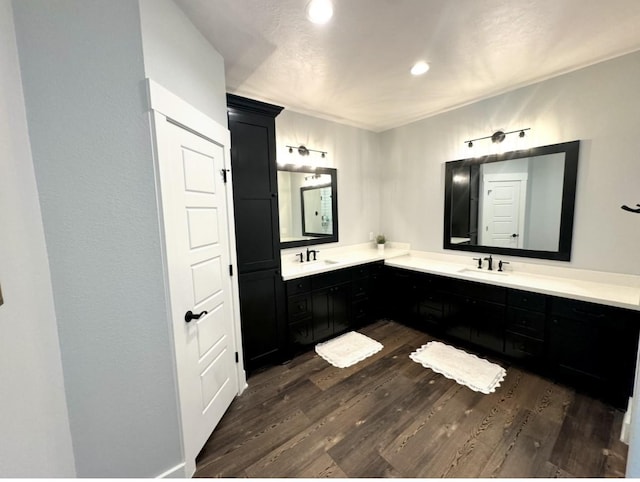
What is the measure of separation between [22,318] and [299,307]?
200 cm

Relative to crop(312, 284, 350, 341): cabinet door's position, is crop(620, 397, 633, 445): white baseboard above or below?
below

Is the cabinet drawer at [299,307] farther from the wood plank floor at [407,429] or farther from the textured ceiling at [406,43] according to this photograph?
the textured ceiling at [406,43]

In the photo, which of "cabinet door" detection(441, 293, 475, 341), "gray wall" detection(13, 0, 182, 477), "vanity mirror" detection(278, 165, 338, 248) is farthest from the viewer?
"vanity mirror" detection(278, 165, 338, 248)

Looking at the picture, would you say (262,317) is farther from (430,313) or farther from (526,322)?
(526,322)

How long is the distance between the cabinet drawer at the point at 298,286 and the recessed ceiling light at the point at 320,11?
2.13m

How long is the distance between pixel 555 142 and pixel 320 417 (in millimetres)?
3339

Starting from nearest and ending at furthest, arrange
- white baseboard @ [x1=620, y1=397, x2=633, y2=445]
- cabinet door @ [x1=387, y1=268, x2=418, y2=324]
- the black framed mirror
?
white baseboard @ [x1=620, y1=397, x2=633, y2=445] < the black framed mirror < cabinet door @ [x1=387, y1=268, x2=418, y2=324]

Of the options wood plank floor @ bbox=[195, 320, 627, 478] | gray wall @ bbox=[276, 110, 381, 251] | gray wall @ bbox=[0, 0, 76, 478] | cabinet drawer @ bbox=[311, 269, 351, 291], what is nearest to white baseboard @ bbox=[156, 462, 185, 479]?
wood plank floor @ bbox=[195, 320, 627, 478]

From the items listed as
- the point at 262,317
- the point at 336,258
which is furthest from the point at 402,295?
the point at 262,317

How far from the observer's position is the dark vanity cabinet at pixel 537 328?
6.36 ft

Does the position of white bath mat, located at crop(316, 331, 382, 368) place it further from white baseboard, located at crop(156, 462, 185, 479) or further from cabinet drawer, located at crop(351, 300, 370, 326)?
white baseboard, located at crop(156, 462, 185, 479)

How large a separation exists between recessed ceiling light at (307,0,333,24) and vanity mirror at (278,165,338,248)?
1.59 metres

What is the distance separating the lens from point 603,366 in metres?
2.00

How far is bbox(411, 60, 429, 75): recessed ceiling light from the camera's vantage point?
2236 millimetres
